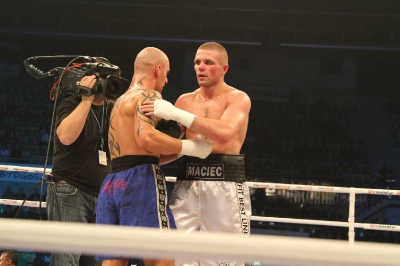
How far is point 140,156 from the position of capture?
2062 millimetres

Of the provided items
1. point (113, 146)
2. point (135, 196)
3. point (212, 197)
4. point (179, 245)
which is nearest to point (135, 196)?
point (135, 196)

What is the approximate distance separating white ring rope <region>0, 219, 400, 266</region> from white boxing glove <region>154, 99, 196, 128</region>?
1400 mm

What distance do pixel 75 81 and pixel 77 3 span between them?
9.69 meters

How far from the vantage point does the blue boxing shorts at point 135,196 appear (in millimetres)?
1969

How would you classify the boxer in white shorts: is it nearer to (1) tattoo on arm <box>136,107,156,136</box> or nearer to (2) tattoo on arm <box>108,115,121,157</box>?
(1) tattoo on arm <box>136,107,156,136</box>

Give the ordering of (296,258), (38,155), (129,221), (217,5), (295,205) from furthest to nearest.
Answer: (217,5)
(38,155)
(295,205)
(129,221)
(296,258)

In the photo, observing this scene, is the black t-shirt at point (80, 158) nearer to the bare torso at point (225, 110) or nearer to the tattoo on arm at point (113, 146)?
the tattoo on arm at point (113, 146)

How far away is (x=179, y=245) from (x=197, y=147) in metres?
1.52

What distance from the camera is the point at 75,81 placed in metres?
2.23

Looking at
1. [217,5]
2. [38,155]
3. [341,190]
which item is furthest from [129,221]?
[217,5]

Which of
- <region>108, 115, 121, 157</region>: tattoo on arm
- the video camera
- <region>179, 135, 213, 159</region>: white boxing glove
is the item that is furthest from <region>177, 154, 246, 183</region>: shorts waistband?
the video camera

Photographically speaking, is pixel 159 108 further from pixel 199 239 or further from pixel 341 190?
pixel 341 190

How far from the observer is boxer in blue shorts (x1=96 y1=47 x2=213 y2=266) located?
1.97m

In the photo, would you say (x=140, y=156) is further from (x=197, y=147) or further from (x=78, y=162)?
(x=78, y=162)
